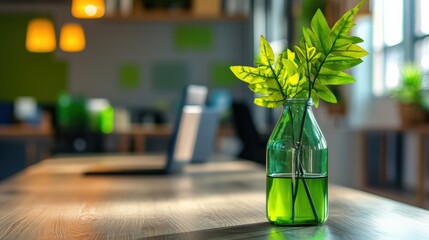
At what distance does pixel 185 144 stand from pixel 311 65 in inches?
54.4

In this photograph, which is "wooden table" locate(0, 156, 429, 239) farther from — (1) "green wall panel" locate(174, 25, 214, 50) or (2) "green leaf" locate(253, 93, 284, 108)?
(1) "green wall panel" locate(174, 25, 214, 50)

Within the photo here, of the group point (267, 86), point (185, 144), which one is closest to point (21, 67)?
point (185, 144)

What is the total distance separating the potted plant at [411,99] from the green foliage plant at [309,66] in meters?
4.03

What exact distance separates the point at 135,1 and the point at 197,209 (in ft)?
26.2

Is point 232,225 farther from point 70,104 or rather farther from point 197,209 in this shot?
point 70,104

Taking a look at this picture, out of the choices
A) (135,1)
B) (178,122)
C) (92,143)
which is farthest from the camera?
(135,1)

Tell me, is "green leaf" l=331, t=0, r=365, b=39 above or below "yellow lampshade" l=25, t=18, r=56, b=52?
below

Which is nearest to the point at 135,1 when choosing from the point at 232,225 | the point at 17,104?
the point at 17,104

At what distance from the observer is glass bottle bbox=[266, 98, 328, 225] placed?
1.09 metres

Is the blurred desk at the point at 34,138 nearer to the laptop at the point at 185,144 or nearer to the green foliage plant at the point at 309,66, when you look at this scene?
the laptop at the point at 185,144

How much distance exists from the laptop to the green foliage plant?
45.6 inches

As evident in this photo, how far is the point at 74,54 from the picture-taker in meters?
9.99

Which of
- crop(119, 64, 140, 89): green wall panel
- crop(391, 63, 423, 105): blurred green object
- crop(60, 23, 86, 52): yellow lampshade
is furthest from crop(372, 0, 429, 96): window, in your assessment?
crop(119, 64, 140, 89): green wall panel

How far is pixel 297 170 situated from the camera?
109cm
